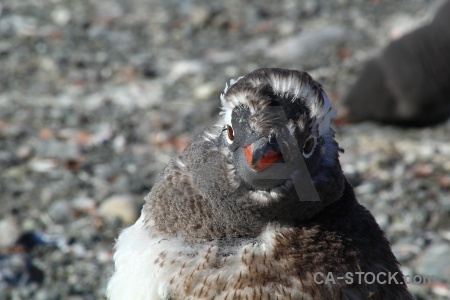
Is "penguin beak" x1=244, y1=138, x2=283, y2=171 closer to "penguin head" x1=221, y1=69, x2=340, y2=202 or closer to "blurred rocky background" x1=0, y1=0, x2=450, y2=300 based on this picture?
"penguin head" x1=221, y1=69, x2=340, y2=202

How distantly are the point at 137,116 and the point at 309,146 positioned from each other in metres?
5.26

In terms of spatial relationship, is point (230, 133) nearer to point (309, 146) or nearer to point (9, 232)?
point (309, 146)

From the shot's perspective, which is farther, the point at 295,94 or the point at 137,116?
the point at 137,116

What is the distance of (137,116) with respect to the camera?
28.0 feet

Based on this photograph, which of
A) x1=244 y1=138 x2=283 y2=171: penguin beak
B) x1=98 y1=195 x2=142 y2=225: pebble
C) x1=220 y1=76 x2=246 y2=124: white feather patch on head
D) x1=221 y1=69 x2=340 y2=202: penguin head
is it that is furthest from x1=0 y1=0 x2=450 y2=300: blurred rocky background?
x1=244 y1=138 x2=283 y2=171: penguin beak

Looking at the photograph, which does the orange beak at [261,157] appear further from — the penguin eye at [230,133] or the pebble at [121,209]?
the pebble at [121,209]

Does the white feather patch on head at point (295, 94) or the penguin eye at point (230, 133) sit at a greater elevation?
the white feather patch on head at point (295, 94)

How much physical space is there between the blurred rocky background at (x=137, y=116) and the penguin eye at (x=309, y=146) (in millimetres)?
1200

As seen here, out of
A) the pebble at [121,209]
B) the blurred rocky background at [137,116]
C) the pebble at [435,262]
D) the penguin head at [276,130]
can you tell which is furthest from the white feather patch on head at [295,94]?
the pebble at [121,209]

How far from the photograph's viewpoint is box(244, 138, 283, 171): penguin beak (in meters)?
3.23

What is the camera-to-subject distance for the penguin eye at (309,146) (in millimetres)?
3389

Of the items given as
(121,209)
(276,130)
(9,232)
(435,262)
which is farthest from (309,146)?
(9,232)

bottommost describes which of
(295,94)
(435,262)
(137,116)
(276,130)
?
(276,130)

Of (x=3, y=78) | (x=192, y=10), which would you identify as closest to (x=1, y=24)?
(x=3, y=78)
